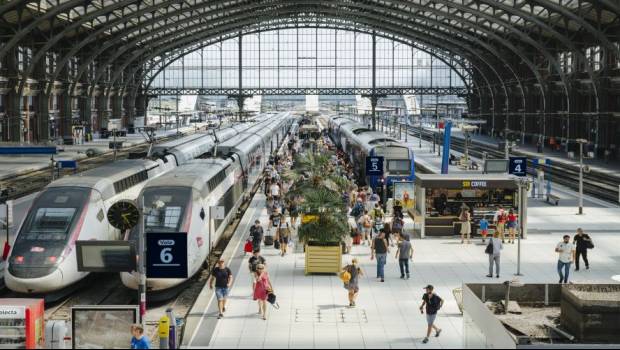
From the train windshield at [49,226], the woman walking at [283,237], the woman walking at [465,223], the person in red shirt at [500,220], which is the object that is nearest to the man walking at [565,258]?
the person in red shirt at [500,220]

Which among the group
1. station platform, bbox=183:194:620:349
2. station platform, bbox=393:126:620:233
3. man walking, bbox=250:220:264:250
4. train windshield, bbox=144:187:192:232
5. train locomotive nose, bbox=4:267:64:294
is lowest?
station platform, bbox=183:194:620:349

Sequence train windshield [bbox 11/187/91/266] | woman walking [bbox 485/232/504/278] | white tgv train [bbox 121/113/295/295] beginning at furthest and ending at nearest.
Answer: woman walking [bbox 485/232/504/278], white tgv train [bbox 121/113/295/295], train windshield [bbox 11/187/91/266]

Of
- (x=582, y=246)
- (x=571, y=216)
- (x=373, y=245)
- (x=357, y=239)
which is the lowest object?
(x=571, y=216)

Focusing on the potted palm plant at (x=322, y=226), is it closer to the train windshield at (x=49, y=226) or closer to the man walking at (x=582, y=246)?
the train windshield at (x=49, y=226)

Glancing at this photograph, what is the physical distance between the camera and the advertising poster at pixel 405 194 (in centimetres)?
3772

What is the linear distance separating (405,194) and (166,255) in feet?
65.0

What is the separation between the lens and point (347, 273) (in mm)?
21312

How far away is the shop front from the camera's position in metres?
32.8

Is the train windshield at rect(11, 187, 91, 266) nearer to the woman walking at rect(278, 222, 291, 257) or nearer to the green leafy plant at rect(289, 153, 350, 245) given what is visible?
the green leafy plant at rect(289, 153, 350, 245)

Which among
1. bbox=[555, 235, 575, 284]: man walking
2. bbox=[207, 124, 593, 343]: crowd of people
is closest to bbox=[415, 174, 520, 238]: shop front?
bbox=[207, 124, 593, 343]: crowd of people

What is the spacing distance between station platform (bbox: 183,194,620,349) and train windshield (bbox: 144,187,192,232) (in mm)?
2218

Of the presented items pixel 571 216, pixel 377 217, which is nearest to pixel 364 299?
pixel 377 217

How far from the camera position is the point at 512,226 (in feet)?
104

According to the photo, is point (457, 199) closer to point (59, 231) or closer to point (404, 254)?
point (404, 254)
